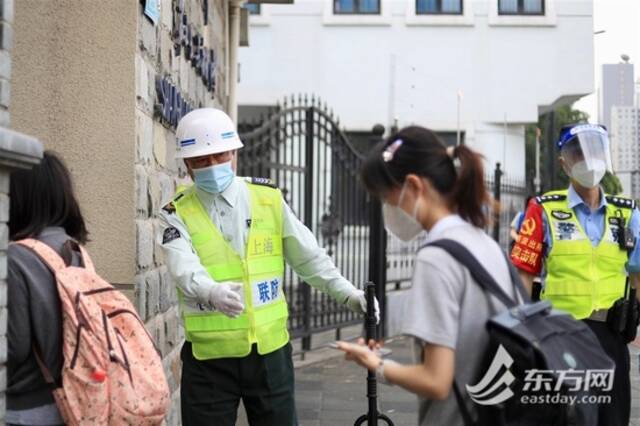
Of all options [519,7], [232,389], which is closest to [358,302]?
[232,389]

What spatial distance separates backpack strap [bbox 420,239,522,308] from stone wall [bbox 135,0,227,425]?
2384 millimetres

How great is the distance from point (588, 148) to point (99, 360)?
9.74 ft

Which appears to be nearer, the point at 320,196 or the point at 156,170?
the point at 156,170

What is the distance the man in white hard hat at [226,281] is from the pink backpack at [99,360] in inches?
39.3

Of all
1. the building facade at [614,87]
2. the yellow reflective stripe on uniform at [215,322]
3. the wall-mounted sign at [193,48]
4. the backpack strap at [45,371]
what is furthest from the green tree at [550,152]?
the backpack strap at [45,371]

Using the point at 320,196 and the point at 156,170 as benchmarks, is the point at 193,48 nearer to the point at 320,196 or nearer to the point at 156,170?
the point at 156,170

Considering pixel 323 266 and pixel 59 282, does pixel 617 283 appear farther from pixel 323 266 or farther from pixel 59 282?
pixel 59 282

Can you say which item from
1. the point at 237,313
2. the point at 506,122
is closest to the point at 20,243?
the point at 237,313

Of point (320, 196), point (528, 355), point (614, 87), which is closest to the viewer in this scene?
point (528, 355)

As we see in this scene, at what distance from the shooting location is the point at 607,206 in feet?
16.6

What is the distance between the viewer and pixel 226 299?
3.97m

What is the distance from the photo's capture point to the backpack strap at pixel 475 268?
9.40 ft

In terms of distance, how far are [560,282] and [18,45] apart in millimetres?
2853

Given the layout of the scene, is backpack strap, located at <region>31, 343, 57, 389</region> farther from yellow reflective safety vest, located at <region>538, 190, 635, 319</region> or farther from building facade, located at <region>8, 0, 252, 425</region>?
yellow reflective safety vest, located at <region>538, 190, 635, 319</region>
